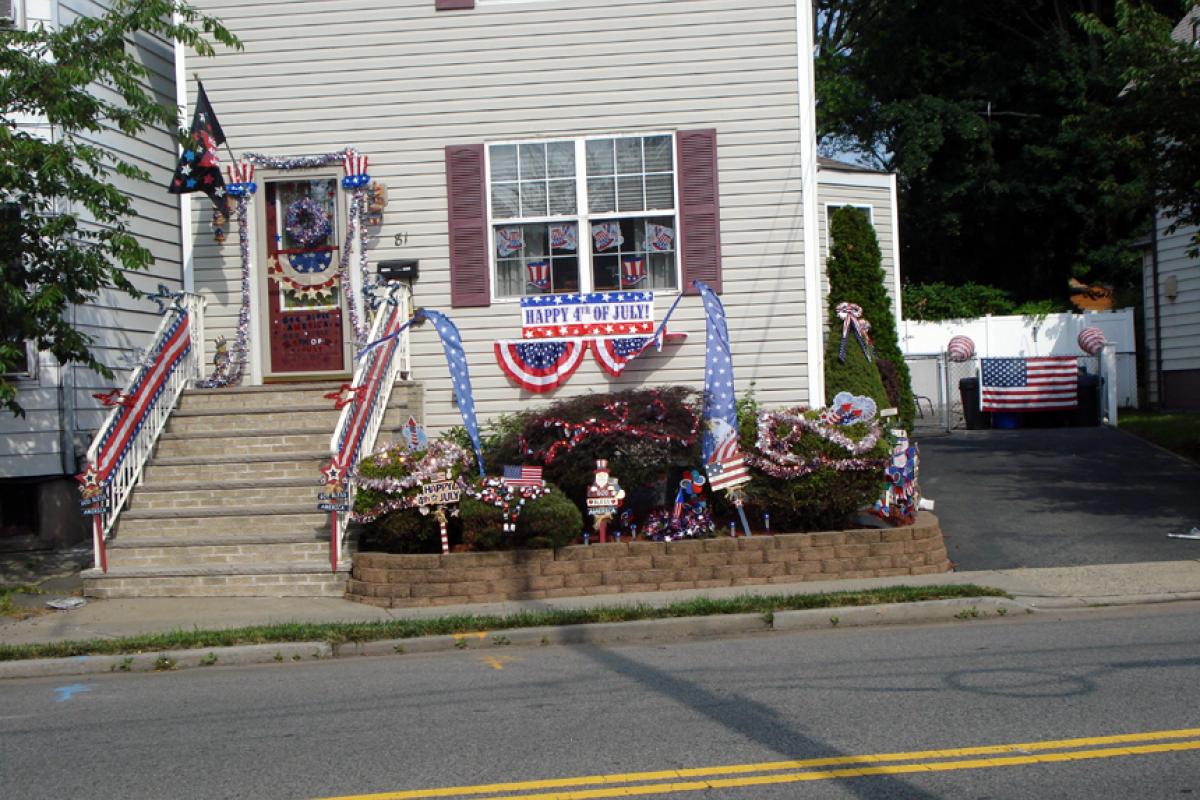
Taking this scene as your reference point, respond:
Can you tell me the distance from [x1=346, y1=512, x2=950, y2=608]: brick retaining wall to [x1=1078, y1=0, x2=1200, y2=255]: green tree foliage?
5.58 metres

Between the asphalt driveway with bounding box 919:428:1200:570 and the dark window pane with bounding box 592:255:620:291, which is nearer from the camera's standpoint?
the asphalt driveway with bounding box 919:428:1200:570

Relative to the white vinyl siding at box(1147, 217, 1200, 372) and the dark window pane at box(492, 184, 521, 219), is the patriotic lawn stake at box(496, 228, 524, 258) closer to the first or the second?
the dark window pane at box(492, 184, 521, 219)

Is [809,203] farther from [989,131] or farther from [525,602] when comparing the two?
[989,131]

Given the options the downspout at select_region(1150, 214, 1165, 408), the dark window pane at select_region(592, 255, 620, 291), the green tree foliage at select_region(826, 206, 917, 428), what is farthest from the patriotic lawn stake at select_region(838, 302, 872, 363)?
the downspout at select_region(1150, 214, 1165, 408)

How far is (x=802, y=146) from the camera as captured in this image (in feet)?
43.8

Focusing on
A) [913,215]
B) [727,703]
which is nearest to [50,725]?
[727,703]

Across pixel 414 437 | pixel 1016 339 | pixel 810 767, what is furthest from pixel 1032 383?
pixel 810 767

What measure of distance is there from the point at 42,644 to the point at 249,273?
5501 mm

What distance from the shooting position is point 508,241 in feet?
44.4

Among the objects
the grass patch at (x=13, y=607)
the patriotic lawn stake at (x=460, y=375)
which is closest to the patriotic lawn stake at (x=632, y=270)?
the patriotic lawn stake at (x=460, y=375)

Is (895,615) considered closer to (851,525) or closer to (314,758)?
(851,525)

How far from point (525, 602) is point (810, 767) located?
17.1 ft

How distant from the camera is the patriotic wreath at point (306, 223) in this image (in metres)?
13.8

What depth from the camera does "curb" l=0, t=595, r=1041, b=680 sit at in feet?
29.1
